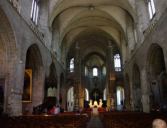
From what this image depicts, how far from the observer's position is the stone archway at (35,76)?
50.8 feet

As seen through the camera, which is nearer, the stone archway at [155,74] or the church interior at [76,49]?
the church interior at [76,49]

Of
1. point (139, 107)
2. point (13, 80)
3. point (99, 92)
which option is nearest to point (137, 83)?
point (139, 107)

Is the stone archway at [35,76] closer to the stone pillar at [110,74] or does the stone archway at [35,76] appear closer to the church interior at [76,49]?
the church interior at [76,49]

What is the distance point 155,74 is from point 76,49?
18849 millimetres

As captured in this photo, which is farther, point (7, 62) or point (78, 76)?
point (78, 76)

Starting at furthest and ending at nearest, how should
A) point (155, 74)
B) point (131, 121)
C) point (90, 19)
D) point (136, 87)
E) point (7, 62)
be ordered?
point (90, 19), point (136, 87), point (155, 74), point (7, 62), point (131, 121)

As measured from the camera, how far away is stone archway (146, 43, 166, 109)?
13.9m

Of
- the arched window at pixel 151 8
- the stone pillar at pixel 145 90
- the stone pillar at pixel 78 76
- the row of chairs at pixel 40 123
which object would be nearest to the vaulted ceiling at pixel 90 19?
the stone pillar at pixel 78 76

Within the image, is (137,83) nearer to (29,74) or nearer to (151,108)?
(151,108)

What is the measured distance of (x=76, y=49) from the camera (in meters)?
31.6

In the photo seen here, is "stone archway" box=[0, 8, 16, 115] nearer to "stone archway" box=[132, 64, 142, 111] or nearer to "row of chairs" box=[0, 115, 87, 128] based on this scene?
"row of chairs" box=[0, 115, 87, 128]

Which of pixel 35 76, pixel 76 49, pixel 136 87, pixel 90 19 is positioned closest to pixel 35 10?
pixel 35 76

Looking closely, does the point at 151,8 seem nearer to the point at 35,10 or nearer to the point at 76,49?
the point at 35,10

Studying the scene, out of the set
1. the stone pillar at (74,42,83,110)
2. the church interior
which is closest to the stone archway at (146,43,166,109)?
the church interior
